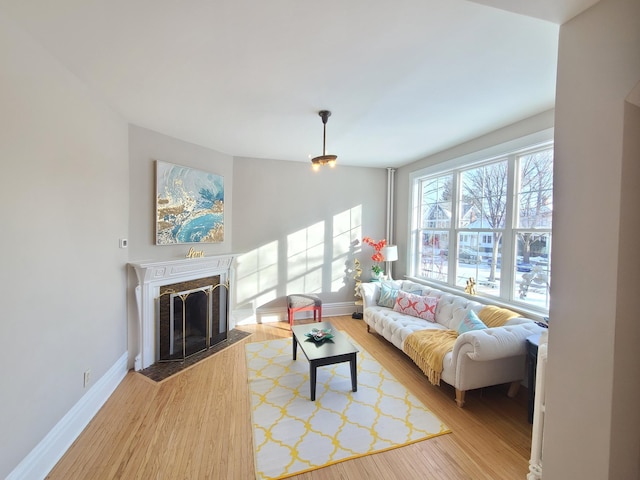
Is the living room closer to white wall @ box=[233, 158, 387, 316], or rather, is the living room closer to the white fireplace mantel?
the white fireplace mantel

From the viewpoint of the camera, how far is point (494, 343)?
2.21 metres

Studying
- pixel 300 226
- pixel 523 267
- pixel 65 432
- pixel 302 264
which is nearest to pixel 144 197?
pixel 65 432

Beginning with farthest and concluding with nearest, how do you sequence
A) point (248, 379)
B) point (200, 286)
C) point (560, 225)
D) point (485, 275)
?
point (200, 286) < point (485, 275) < point (248, 379) < point (560, 225)

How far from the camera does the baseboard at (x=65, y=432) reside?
5.23ft

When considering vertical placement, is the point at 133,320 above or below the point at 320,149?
below

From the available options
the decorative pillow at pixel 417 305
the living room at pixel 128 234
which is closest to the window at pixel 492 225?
the living room at pixel 128 234

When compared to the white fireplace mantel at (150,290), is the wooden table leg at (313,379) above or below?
below

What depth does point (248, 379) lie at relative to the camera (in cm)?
280

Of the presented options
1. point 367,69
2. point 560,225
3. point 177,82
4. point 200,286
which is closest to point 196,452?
point 200,286

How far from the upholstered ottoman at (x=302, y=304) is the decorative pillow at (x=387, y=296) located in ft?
3.26

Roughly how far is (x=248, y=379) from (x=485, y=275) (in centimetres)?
308

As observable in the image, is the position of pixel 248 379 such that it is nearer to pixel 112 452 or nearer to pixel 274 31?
pixel 112 452

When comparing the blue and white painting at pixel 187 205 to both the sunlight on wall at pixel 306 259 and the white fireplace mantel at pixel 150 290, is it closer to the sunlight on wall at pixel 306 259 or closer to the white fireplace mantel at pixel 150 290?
the white fireplace mantel at pixel 150 290

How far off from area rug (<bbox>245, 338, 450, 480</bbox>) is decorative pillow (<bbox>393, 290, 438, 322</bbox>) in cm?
95
